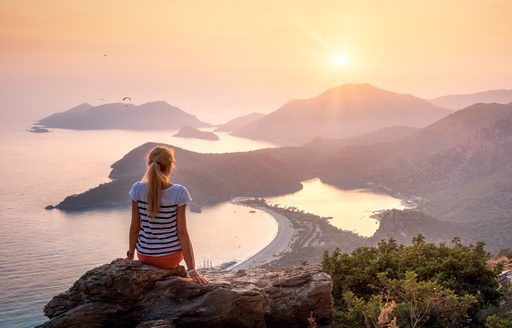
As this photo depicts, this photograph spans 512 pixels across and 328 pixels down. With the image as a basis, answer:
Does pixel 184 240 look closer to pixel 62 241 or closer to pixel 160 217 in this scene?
pixel 160 217

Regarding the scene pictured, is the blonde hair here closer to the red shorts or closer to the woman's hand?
the red shorts

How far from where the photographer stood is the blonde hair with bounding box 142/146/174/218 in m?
8.73

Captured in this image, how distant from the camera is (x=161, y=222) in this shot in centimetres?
905

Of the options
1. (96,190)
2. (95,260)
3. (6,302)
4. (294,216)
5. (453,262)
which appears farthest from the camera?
(96,190)

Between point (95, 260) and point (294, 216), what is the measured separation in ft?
241

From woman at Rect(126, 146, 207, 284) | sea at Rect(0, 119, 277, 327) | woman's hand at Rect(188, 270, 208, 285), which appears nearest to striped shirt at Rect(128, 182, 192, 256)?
woman at Rect(126, 146, 207, 284)

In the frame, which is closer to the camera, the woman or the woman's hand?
the woman

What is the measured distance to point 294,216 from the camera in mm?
165000

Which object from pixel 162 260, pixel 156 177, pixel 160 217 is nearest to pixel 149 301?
pixel 162 260

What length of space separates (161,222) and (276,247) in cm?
12185

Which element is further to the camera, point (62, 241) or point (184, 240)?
point (62, 241)

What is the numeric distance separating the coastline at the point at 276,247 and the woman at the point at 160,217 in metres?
Answer: 97.2

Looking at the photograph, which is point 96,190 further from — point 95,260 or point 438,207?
point 438,207

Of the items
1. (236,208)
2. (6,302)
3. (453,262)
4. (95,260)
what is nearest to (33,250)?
(95,260)
